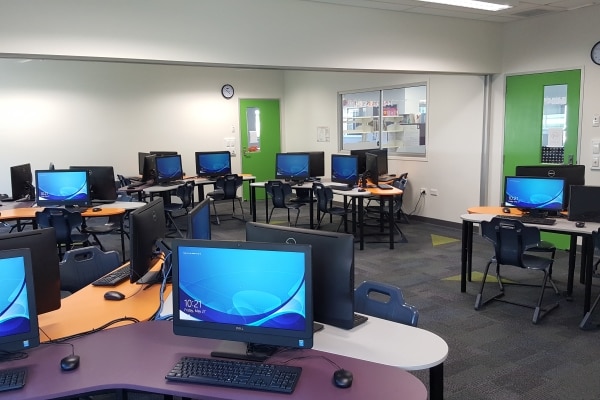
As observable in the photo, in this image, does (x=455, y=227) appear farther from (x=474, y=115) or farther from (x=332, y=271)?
→ (x=332, y=271)

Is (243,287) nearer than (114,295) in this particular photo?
Yes

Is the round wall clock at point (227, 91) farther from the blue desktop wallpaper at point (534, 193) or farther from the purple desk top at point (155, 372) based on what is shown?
the purple desk top at point (155, 372)

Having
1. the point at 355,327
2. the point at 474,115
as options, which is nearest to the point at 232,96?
the point at 474,115

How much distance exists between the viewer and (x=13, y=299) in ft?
6.21

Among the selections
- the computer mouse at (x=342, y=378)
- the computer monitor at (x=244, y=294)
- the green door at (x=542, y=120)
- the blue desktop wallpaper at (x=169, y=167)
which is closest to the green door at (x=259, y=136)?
the blue desktop wallpaper at (x=169, y=167)

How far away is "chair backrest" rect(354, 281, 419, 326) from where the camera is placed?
7.70ft

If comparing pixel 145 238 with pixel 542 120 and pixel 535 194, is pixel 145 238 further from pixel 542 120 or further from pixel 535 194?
pixel 542 120

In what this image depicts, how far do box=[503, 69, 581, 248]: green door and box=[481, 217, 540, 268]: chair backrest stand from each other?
251 centimetres

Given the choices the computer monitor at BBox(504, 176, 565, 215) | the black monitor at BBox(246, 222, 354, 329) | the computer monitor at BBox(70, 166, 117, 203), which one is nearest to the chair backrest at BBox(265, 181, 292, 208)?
the computer monitor at BBox(70, 166, 117, 203)

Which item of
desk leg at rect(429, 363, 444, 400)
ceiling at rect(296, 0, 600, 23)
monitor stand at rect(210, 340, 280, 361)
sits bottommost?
desk leg at rect(429, 363, 444, 400)

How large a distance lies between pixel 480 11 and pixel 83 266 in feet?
17.1

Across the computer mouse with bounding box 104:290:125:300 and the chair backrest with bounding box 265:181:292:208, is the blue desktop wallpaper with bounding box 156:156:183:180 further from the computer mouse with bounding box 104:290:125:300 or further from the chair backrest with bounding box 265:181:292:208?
the computer mouse with bounding box 104:290:125:300

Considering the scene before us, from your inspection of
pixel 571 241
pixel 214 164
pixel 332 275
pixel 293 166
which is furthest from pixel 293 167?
pixel 332 275

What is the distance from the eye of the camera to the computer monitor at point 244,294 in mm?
1830
